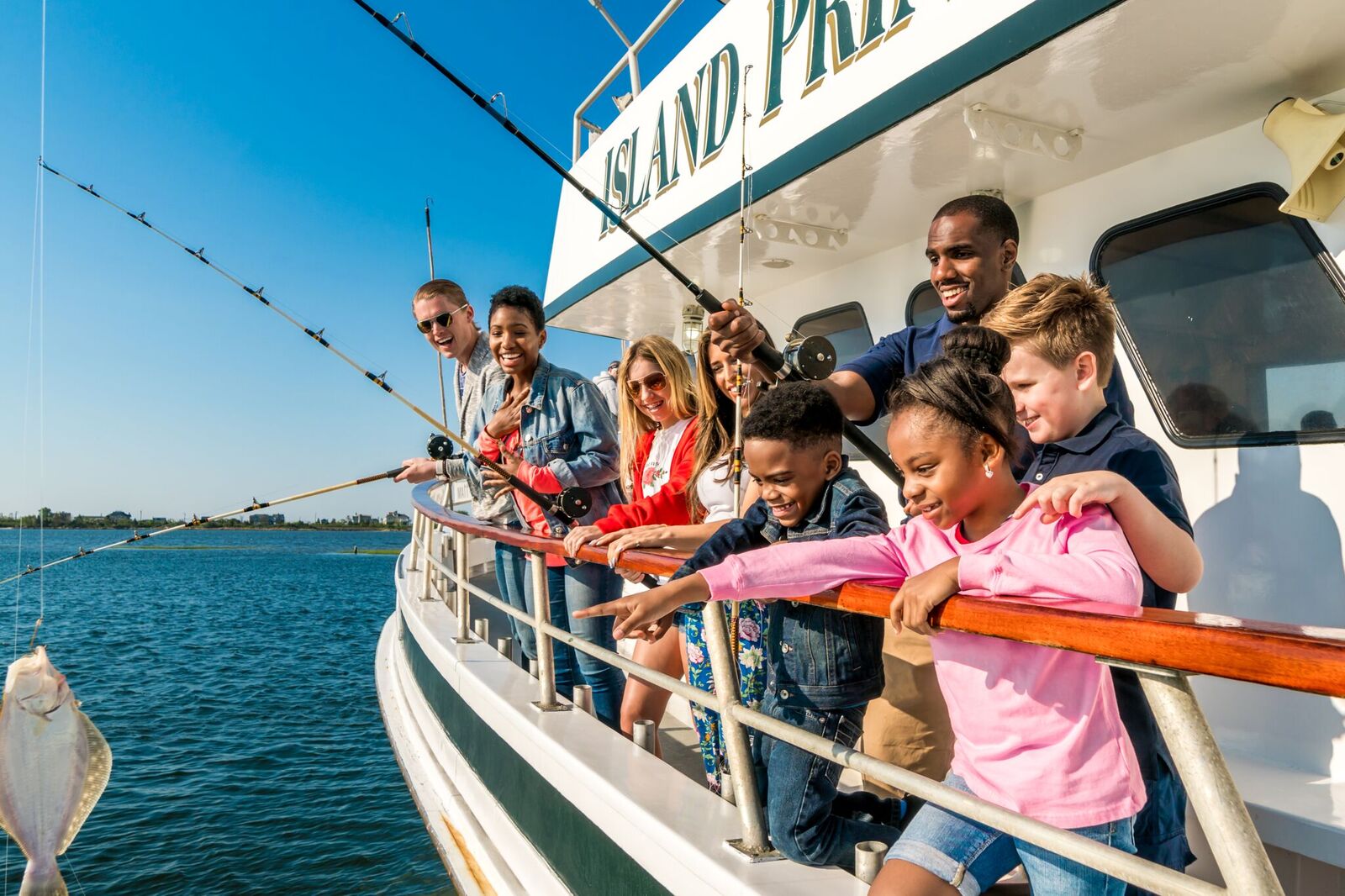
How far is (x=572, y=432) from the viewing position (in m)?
3.69

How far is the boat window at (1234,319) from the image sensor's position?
2.50m

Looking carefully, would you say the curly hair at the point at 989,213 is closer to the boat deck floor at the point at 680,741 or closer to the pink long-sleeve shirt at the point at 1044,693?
the pink long-sleeve shirt at the point at 1044,693

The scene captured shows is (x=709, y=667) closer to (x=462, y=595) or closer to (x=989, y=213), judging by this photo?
(x=989, y=213)

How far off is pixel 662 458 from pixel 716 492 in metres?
0.44

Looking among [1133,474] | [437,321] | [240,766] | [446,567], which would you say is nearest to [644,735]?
[1133,474]

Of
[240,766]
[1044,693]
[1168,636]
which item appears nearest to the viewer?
[1168,636]

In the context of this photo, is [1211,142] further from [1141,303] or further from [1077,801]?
[1077,801]

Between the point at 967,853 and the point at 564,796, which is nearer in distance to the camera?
the point at 967,853

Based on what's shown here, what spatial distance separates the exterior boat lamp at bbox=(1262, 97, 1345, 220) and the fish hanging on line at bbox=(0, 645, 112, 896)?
395cm

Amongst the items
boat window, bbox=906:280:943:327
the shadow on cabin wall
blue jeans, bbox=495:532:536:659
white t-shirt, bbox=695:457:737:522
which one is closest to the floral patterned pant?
white t-shirt, bbox=695:457:737:522

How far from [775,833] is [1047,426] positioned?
42.8 inches

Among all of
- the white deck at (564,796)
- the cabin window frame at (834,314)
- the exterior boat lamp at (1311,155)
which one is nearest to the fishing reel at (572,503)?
the white deck at (564,796)

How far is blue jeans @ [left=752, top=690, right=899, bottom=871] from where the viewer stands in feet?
6.00

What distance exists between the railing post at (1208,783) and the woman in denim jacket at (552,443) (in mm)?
2443
